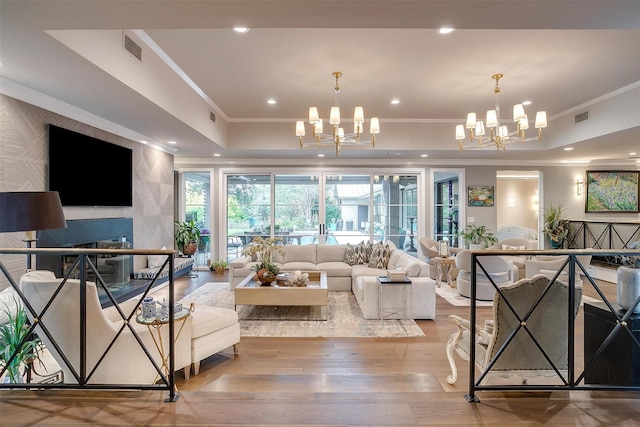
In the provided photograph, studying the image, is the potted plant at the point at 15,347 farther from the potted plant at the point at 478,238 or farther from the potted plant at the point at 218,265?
the potted plant at the point at 478,238

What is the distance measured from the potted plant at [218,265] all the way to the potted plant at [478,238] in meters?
5.35

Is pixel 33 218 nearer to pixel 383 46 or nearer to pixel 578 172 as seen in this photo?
pixel 383 46

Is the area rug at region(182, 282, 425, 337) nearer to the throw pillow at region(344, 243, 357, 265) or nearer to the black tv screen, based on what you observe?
the throw pillow at region(344, 243, 357, 265)

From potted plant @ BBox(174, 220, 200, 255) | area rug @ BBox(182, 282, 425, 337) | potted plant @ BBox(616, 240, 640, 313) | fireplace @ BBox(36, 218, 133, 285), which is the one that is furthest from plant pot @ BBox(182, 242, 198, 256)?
potted plant @ BBox(616, 240, 640, 313)

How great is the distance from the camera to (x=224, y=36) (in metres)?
3.16

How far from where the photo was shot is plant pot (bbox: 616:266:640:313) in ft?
6.92

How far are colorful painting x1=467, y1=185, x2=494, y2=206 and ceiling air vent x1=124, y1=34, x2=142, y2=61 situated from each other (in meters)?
6.91

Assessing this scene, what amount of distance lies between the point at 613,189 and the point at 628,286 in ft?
25.1

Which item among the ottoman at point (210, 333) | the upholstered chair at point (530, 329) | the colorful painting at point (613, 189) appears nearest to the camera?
the upholstered chair at point (530, 329)

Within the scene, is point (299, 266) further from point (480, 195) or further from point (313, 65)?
point (480, 195)

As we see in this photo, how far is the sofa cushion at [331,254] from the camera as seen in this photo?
6.44 m

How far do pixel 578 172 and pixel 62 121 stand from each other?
985 cm

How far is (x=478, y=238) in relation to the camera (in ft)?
23.9

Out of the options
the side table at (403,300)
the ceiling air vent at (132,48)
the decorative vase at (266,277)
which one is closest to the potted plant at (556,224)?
the side table at (403,300)
